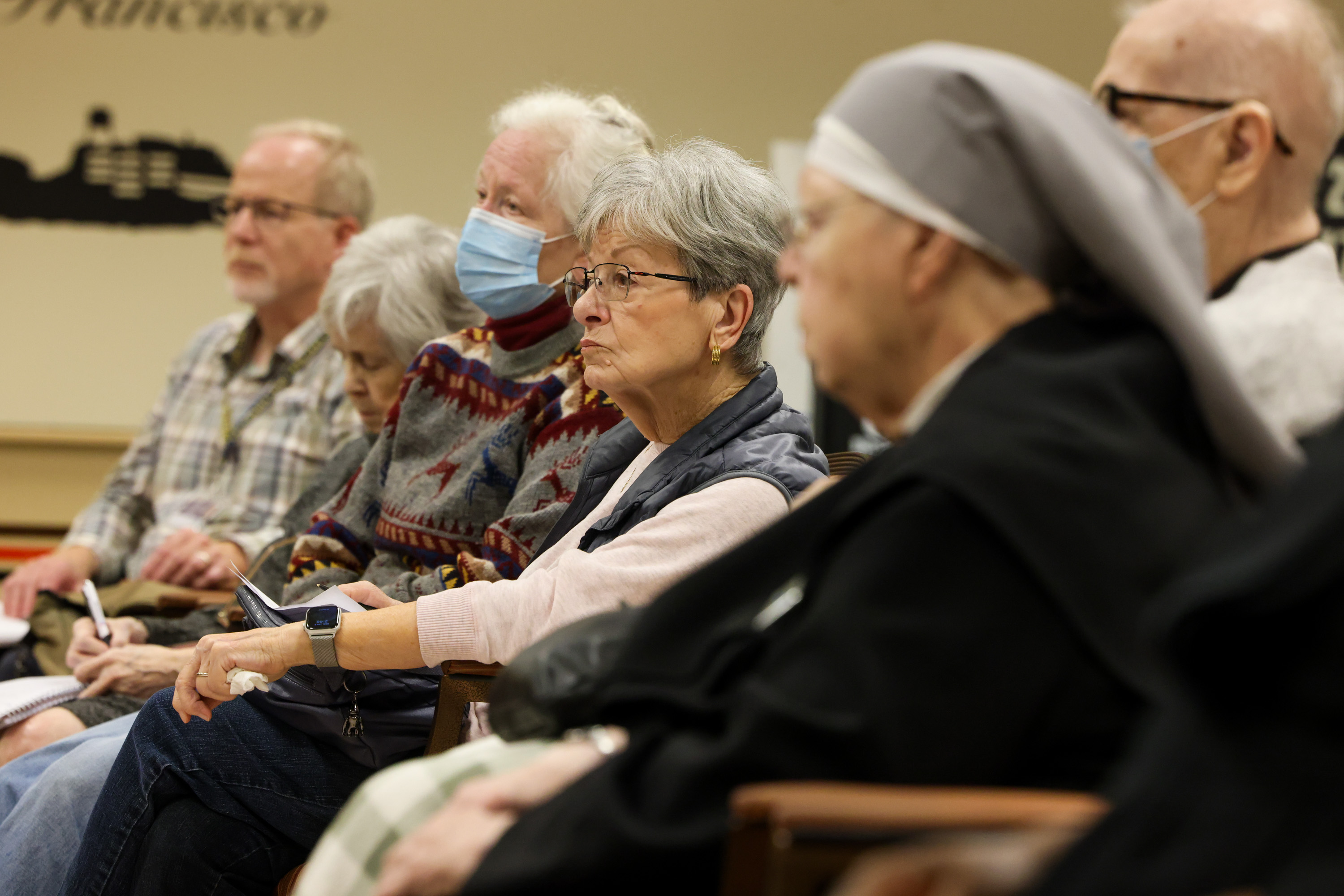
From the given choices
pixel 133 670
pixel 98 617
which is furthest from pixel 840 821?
pixel 98 617

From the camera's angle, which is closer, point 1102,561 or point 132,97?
point 1102,561

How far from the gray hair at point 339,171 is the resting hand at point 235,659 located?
2345mm

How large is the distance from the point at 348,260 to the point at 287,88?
98.2 inches

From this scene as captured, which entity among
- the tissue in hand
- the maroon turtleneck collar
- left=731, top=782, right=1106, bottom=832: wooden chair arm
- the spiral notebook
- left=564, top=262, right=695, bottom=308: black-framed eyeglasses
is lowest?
the spiral notebook

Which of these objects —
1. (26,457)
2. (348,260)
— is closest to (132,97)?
(26,457)

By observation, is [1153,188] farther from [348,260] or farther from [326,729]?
[348,260]

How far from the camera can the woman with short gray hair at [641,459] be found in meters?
1.99

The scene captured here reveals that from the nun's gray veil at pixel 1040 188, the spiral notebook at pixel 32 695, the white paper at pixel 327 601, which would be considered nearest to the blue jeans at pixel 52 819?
the spiral notebook at pixel 32 695

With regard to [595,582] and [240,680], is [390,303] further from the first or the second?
[595,582]

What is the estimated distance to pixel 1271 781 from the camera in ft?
3.25

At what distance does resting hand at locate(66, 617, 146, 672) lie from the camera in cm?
299

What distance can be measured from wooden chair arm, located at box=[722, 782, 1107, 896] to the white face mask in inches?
40.8

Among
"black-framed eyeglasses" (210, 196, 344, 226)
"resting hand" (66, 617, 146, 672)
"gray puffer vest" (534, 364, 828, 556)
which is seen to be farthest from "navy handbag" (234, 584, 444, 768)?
"black-framed eyeglasses" (210, 196, 344, 226)

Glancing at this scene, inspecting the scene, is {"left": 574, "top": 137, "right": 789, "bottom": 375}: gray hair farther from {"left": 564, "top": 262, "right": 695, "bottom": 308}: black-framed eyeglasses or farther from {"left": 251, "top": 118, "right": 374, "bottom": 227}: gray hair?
{"left": 251, "top": 118, "right": 374, "bottom": 227}: gray hair
